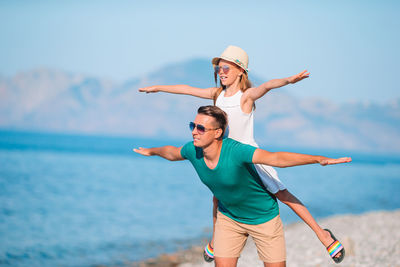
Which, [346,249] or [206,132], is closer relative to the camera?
[206,132]

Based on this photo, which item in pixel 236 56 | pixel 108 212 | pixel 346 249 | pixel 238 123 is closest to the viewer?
pixel 238 123

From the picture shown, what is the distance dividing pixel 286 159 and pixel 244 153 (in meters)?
0.44

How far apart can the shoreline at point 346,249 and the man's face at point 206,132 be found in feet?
17.6

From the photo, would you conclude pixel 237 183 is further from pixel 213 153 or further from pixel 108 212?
pixel 108 212

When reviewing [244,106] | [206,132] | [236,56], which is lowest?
[206,132]

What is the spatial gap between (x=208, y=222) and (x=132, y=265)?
7513 mm

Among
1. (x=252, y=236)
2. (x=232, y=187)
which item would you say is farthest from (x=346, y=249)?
(x=232, y=187)

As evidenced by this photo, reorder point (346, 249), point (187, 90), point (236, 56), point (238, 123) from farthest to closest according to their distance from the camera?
point (346, 249) → point (187, 90) → point (236, 56) → point (238, 123)

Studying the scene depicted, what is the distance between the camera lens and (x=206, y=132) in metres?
4.86

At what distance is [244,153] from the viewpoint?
475 cm

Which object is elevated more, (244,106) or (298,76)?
(298,76)

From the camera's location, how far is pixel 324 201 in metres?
29.8

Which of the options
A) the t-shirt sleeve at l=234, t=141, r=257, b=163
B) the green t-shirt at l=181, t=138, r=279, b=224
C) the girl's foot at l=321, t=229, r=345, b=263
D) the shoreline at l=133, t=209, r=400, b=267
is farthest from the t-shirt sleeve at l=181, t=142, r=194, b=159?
the shoreline at l=133, t=209, r=400, b=267

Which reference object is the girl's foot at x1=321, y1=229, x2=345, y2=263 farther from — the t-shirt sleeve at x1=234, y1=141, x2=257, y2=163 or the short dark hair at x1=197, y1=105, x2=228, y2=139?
the short dark hair at x1=197, y1=105, x2=228, y2=139
